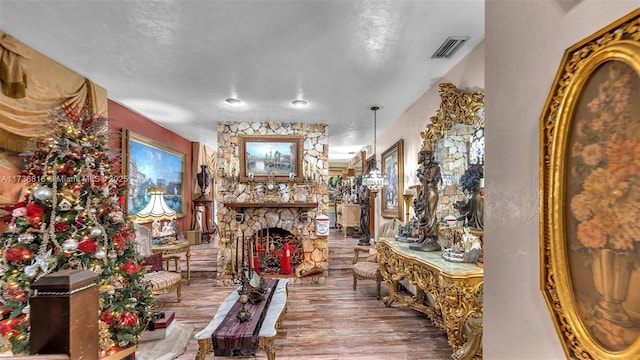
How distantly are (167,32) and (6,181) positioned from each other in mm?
1859

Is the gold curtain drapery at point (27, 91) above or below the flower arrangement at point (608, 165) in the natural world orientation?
above

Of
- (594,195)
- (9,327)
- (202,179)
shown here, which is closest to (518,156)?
(594,195)

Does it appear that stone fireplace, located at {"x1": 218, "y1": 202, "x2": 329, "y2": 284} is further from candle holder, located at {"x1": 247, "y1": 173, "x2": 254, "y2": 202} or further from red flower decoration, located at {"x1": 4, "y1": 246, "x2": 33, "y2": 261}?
red flower decoration, located at {"x1": 4, "y1": 246, "x2": 33, "y2": 261}

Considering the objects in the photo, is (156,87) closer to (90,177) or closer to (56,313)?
(90,177)

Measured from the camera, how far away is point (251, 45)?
232 centimetres

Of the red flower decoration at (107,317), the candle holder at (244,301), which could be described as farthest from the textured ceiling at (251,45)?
the red flower decoration at (107,317)

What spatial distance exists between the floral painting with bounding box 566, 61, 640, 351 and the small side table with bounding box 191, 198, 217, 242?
6.87 meters

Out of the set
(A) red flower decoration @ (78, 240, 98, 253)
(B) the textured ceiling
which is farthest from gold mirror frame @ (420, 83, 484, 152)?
(A) red flower decoration @ (78, 240, 98, 253)

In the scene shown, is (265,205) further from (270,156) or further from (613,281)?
(613,281)

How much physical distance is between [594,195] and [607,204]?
0.04m

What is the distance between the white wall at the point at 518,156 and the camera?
2.70 feet

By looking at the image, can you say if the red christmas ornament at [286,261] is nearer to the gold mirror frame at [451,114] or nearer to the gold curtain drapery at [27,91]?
the gold mirror frame at [451,114]

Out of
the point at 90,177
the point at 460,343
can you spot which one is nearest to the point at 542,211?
the point at 460,343

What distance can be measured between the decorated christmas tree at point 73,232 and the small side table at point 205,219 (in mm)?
4356
